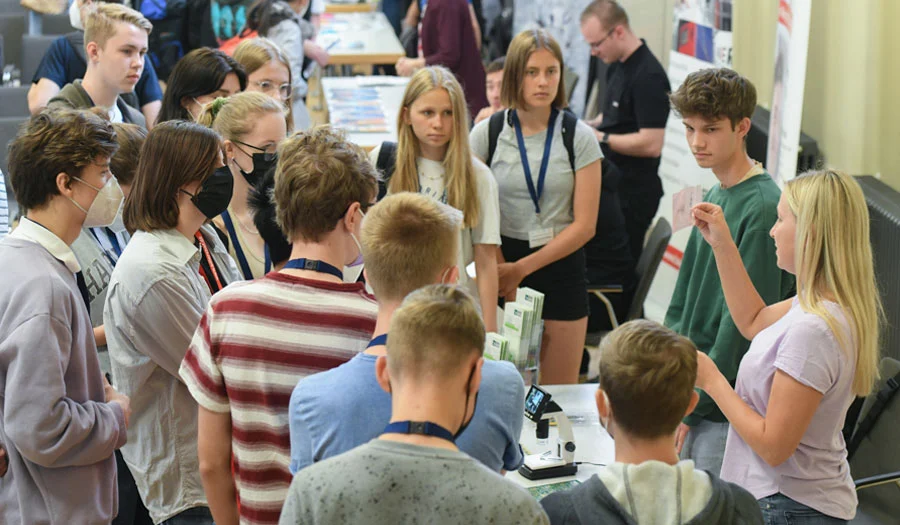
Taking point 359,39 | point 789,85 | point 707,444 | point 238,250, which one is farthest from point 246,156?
point 359,39

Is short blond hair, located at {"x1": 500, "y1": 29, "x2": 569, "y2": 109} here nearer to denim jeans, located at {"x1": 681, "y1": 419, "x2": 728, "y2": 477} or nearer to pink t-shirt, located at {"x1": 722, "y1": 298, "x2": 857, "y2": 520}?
denim jeans, located at {"x1": 681, "y1": 419, "x2": 728, "y2": 477}

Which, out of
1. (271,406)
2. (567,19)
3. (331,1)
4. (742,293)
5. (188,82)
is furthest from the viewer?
(331,1)

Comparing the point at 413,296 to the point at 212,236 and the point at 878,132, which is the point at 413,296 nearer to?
the point at 212,236

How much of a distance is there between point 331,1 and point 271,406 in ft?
30.9

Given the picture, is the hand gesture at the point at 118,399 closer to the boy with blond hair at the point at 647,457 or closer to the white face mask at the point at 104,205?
the white face mask at the point at 104,205

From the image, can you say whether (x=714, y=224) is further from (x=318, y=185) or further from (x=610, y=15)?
(x=610, y=15)

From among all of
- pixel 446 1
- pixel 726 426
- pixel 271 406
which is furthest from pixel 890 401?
pixel 446 1

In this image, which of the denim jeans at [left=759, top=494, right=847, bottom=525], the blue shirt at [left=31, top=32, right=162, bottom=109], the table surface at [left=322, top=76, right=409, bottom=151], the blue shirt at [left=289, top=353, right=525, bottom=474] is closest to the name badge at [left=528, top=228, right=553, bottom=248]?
the denim jeans at [left=759, top=494, right=847, bottom=525]

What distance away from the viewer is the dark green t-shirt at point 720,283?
2.52m

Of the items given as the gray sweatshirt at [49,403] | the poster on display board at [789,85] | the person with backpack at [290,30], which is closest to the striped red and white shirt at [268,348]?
the gray sweatshirt at [49,403]

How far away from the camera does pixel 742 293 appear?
7.79 feet

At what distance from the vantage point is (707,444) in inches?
100

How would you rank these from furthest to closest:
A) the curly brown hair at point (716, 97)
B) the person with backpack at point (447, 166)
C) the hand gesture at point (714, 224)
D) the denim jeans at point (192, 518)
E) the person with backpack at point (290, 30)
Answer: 1. the person with backpack at point (290, 30)
2. the person with backpack at point (447, 166)
3. the curly brown hair at point (716, 97)
4. the hand gesture at point (714, 224)
5. the denim jeans at point (192, 518)

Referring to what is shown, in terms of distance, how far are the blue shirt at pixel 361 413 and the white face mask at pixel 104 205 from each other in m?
0.86
